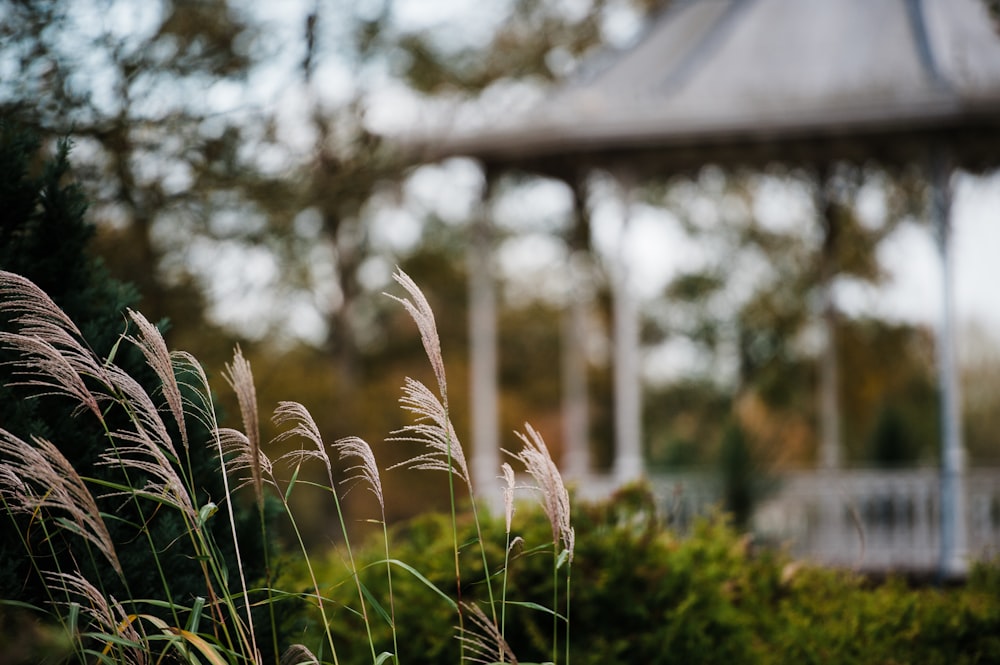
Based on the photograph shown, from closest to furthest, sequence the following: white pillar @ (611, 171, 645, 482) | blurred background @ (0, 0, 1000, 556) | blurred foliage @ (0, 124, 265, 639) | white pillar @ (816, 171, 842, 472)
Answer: blurred foliage @ (0, 124, 265, 639) → blurred background @ (0, 0, 1000, 556) → white pillar @ (611, 171, 645, 482) → white pillar @ (816, 171, 842, 472)

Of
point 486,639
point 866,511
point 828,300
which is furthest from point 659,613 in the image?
point 828,300

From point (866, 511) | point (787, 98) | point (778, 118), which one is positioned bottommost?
point (866, 511)

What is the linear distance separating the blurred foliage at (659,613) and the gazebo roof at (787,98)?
5.21 m

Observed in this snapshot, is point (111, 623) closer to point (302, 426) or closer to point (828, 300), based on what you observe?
point (302, 426)

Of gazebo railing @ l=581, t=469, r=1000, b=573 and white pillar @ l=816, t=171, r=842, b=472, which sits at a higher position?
white pillar @ l=816, t=171, r=842, b=472

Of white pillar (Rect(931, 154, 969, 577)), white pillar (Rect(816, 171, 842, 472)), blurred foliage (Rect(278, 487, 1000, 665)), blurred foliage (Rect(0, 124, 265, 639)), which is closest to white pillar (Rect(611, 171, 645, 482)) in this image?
white pillar (Rect(931, 154, 969, 577))

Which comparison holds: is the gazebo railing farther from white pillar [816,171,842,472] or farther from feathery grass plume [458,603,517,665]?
feathery grass plume [458,603,517,665]

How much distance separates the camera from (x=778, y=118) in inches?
343

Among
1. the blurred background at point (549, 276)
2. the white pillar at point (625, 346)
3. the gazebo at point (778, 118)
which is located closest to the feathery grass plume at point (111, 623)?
the blurred background at point (549, 276)

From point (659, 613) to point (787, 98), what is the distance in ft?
20.9

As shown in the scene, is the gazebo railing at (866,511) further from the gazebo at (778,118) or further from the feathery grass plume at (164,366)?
the feathery grass plume at (164,366)

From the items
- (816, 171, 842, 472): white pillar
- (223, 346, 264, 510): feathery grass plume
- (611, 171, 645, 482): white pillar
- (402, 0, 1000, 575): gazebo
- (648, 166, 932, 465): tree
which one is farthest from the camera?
(648, 166, 932, 465): tree

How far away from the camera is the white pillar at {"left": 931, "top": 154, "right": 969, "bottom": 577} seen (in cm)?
840

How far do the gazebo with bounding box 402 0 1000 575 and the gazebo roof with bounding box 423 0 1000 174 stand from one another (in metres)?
0.02
